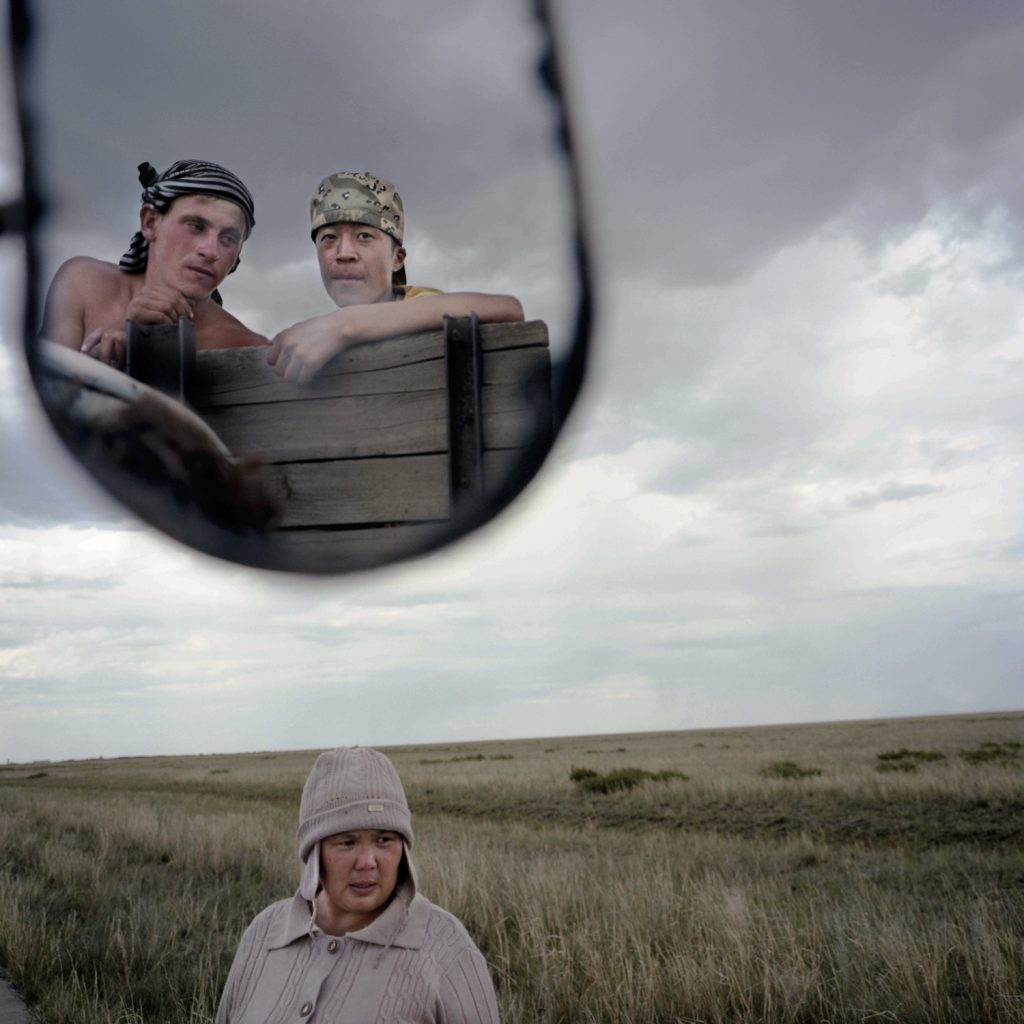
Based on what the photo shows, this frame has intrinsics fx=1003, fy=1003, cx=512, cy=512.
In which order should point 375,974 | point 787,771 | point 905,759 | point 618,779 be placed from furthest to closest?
point 905,759 < point 787,771 < point 618,779 < point 375,974

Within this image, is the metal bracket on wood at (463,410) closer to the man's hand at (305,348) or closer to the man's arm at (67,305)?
the man's hand at (305,348)

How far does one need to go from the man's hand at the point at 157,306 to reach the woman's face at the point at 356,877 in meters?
1.28

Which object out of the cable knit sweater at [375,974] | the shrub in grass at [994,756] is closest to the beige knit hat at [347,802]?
the cable knit sweater at [375,974]

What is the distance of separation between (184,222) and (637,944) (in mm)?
5101

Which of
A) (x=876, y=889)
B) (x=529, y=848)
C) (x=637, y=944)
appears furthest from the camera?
(x=529, y=848)

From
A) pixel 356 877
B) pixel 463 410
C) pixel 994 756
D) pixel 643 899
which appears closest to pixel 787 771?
pixel 994 756

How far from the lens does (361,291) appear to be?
78cm

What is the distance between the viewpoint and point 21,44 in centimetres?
78

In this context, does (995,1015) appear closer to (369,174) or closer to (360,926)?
(360,926)

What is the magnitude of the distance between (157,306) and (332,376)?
141 mm

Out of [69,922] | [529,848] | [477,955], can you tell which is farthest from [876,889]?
[477,955]

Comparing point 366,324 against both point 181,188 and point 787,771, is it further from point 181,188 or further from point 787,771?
point 787,771

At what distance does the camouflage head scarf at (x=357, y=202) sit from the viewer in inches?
30.8

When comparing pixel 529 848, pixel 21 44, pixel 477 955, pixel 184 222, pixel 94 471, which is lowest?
pixel 529 848
